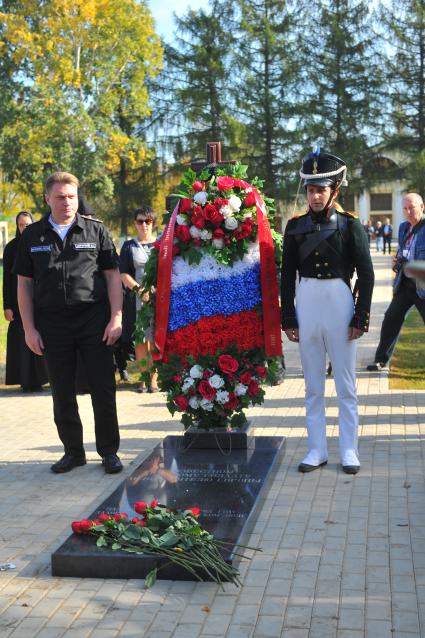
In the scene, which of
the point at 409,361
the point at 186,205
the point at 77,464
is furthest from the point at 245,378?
the point at 409,361

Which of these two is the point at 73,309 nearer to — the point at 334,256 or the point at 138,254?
the point at 334,256

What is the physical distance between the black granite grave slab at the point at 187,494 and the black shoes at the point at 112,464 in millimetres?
281

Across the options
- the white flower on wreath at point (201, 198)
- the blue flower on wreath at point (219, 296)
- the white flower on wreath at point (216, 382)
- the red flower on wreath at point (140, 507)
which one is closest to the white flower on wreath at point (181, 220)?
the white flower on wreath at point (201, 198)

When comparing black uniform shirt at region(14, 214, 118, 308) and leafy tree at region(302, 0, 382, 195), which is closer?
black uniform shirt at region(14, 214, 118, 308)

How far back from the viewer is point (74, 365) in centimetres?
661

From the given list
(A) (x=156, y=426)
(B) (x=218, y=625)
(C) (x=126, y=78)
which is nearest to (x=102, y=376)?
(A) (x=156, y=426)

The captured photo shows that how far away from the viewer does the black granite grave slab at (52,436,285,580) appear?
4590mm

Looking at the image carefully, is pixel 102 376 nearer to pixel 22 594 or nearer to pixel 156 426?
pixel 156 426

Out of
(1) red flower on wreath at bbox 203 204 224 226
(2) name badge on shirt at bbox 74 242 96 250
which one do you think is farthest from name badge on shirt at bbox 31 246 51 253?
(1) red flower on wreath at bbox 203 204 224 226

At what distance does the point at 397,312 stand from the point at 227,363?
422 cm

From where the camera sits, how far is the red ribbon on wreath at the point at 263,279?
6.49 m

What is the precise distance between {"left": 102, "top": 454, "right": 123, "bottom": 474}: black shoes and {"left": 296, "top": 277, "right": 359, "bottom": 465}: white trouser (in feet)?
4.63

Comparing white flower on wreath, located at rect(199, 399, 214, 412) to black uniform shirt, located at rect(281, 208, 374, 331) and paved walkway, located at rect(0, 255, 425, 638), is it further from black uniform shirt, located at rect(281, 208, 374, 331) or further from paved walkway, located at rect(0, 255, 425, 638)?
black uniform shirt, located at rect(281, 208, 374, 331)

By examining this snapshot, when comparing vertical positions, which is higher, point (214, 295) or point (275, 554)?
point (214, 295)
